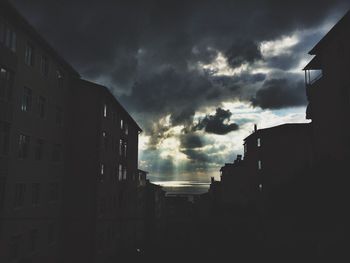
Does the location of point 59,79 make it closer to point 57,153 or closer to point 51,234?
point 57,153

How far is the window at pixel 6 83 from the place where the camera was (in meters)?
17.8

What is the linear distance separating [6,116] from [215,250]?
29411mm

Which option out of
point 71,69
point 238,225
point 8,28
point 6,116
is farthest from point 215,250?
point 8,28

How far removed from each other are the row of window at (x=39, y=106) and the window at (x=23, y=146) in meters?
1.91

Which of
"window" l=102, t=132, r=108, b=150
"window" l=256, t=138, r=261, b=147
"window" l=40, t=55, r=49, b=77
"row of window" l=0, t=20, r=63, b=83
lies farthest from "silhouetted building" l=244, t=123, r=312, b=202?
"window" l=40, t=55, r=49, b=77

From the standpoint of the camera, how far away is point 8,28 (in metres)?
18.5

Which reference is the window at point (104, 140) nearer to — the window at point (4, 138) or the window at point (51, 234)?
the window at point (51, 234)

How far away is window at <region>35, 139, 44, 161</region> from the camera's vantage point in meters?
22.8

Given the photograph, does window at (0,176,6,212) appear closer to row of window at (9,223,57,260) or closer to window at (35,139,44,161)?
row of window at (9,223,57,260)

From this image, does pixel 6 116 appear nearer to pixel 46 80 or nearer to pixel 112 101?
pixel 46 80

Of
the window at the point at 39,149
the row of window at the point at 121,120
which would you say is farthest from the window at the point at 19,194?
the row of window at the point at 121,120

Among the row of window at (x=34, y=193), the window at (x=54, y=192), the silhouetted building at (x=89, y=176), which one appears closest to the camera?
the row of window at (x=34, y=193)

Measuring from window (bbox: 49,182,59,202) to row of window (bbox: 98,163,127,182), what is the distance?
4197 mm

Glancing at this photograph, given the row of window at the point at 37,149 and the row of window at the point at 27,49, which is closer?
the row of window at the point at 27,49
